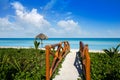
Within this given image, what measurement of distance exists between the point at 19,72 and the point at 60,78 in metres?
1.79

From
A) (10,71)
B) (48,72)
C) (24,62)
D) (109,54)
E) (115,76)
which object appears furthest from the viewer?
(109,54)

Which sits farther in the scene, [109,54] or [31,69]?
[109,54]

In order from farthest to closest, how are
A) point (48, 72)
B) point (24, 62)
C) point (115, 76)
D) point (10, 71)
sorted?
point (24, 62) → point (10, 71) → point (115, 76) → point (48, 72)

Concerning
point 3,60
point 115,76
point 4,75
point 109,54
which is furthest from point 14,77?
point 109,54

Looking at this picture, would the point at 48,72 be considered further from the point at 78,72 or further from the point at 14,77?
the point at 78,72

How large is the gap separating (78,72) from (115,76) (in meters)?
1.98

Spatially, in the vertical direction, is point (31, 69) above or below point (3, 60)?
below

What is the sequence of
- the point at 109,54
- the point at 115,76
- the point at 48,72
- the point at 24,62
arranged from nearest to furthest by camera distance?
the point at 48,72 < the point at 115,76 < the point at 24,62 < the point at 109,54

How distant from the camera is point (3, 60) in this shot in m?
7.43

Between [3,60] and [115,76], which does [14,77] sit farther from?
[115,76]

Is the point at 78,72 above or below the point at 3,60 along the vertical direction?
below

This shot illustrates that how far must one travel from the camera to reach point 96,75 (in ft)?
25.8

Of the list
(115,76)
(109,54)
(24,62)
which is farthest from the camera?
(109,54)

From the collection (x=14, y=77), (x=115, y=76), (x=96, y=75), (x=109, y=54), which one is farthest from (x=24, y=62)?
(x=109, y=54)
